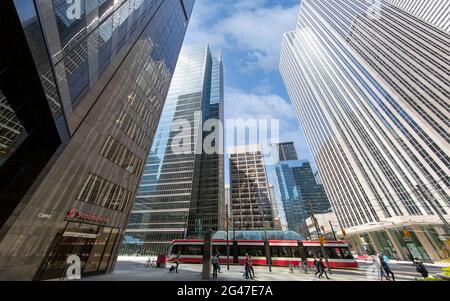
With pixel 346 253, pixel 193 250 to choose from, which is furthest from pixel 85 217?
pixel 346 253

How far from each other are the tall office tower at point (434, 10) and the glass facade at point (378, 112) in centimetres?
874

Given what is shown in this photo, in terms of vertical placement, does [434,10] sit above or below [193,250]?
above

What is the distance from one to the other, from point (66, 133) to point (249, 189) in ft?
273

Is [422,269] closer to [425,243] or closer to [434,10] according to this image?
[425,243]

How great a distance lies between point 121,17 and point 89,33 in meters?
5.61

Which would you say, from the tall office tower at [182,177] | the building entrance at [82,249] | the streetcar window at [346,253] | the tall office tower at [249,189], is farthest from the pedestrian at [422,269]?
the tall office tower at [249,189]

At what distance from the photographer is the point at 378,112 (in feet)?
167

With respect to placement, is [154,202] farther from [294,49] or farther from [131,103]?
[294,49]

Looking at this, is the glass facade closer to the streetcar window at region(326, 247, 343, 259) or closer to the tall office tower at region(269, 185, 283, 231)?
the streetcar window at region(326, 247, 343, 259)

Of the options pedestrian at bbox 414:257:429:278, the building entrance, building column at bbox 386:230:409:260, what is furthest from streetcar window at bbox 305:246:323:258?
building column at bbox 386:230:409:260

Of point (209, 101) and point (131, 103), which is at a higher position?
point (209, 101)

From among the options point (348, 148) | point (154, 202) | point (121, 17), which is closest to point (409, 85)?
point (348, 148)

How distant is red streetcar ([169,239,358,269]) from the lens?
826 inches

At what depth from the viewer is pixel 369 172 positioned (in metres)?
50.9
